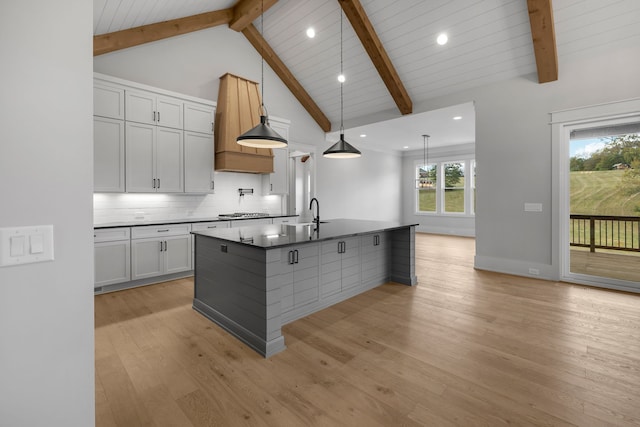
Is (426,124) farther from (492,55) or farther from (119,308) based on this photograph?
(119,308)

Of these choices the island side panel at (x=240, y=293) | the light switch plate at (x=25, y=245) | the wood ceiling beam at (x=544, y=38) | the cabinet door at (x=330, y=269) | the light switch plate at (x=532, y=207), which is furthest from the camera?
the light switch plate at (x=532, y=207)

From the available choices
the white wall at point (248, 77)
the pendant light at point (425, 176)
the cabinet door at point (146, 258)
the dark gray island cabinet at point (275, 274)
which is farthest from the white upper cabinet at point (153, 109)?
the pendant light at point (425, 176)

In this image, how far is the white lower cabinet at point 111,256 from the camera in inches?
151

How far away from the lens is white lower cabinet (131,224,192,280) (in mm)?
4156

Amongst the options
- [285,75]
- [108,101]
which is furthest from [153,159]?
[285,75]

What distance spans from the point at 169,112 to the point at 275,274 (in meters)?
3.50

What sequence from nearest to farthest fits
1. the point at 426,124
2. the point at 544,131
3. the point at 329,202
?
the point at 544,131
the point at 426,124
the point at 329,202

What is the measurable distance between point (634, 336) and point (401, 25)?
4733 mm

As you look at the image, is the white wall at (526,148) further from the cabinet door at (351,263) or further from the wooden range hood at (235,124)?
the wooden range hood at (235,124)

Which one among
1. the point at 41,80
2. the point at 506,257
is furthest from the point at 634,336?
the point at 41,80

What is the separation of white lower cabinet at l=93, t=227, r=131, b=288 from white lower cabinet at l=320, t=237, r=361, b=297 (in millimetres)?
2673

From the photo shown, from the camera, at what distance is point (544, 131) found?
4570mm

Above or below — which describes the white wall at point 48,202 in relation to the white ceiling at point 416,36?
below

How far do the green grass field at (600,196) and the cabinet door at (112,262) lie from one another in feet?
20.6
